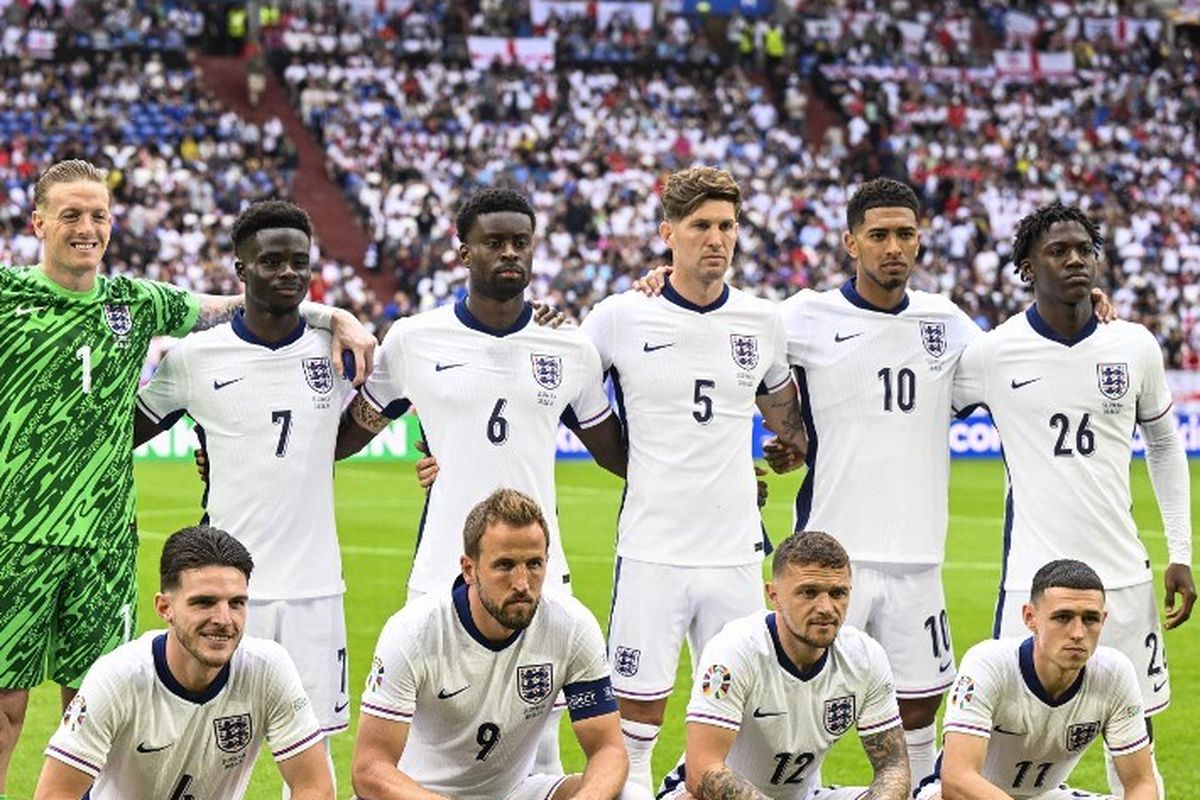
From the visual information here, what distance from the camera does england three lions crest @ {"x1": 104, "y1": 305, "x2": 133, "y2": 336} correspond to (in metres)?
7.11

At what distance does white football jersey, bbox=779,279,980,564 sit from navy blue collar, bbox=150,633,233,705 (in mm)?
2517

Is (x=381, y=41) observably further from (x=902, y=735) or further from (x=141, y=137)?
(x=902, y=735)

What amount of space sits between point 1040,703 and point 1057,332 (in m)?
1.52

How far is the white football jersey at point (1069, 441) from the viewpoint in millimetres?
7445

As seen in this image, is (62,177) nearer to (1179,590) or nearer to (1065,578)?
(1065,578)

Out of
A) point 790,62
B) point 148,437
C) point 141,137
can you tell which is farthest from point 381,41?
point 148,437

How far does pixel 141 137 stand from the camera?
1320 inches

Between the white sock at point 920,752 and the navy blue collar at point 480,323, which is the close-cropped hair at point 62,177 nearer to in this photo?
the navy blue collar at point 480,323

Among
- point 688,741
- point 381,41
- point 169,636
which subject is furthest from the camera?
point 381,41

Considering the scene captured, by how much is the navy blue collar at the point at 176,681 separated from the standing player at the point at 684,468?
1.83 m

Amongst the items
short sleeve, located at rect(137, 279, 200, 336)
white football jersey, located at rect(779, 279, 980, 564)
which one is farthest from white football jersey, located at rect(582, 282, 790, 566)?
short sleeve, located at rect(137, 279, 200, 336)

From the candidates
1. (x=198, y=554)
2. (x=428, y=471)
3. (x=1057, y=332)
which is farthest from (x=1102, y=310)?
(x=198, y=554)

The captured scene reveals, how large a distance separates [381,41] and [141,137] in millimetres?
6272

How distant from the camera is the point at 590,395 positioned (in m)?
7.56
